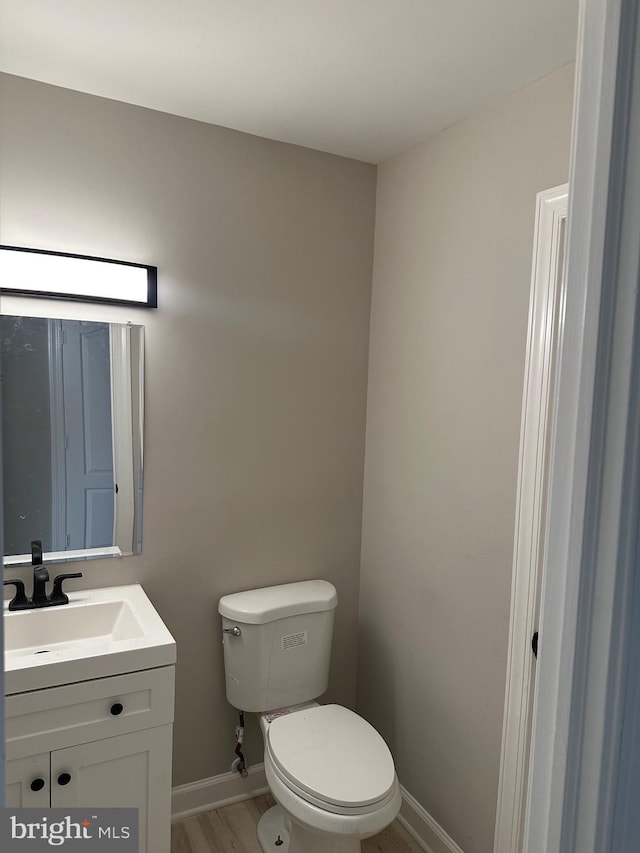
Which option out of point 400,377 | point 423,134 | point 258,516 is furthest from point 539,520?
point 423,134

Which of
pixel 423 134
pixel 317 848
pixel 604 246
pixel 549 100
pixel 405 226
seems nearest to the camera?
pixel 604 246

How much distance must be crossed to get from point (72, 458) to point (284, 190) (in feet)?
3.85

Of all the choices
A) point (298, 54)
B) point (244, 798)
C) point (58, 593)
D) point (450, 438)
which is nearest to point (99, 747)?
point (58, 593)

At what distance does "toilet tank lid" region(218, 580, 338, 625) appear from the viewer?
2.09m

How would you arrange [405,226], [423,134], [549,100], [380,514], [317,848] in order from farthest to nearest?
[380,514] → [405,226] → [423,134] → [317,848] → [549,100]

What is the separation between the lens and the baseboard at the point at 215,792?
219cm

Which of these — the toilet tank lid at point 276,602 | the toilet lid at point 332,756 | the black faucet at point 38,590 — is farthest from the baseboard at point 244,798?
the black faucet at point 38,590

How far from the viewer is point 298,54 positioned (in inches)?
63.3

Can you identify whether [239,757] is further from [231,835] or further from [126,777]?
[126,777]

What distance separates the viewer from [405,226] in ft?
7.32

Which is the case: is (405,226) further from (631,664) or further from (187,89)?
(631,664)

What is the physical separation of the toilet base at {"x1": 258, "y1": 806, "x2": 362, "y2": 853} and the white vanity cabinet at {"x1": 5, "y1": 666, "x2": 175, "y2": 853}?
15.5 inches

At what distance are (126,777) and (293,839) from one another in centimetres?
60
